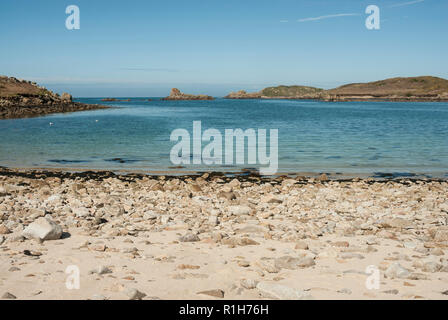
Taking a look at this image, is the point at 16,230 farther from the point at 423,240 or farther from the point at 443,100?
the point at 443,100

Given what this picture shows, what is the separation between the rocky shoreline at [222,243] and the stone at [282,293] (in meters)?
0.02

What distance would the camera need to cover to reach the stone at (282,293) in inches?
223

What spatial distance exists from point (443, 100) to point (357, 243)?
219m

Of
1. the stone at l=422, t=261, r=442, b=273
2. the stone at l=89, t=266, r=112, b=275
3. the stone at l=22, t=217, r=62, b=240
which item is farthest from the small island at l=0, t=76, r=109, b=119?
the stone at l=422, t=261, r=442, b=273

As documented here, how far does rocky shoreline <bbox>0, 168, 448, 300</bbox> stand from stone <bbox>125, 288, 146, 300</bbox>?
0.6 inches

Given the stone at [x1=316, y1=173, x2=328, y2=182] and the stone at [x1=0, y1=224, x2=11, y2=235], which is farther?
the stone at [x1=316, y1=173, x2=328, y2=182]

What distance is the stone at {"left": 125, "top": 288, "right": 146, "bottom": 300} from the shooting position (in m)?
5.61

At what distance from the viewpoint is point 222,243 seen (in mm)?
8359

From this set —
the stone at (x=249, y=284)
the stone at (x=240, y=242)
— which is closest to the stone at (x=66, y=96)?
the stone at (x=240, y=242)

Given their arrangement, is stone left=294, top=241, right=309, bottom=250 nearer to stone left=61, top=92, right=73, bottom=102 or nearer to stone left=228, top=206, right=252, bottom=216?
stone left=228, top=206, right=252, bottom=216

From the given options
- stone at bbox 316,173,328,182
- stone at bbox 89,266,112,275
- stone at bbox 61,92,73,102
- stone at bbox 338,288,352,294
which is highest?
stone at bbox 61,92,73,102

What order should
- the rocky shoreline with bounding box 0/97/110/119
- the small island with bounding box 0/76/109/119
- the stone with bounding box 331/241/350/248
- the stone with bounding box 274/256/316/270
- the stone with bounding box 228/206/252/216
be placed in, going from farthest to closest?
the small island with bounding box 0/76/109/119 → the rocky shoreline with bounding box 0/97/110/119 → the stone with bounding box 228/206/252/216 → the stone with bounding box 331/241/350/248 → the stone with bounding box 274/256/316/270
